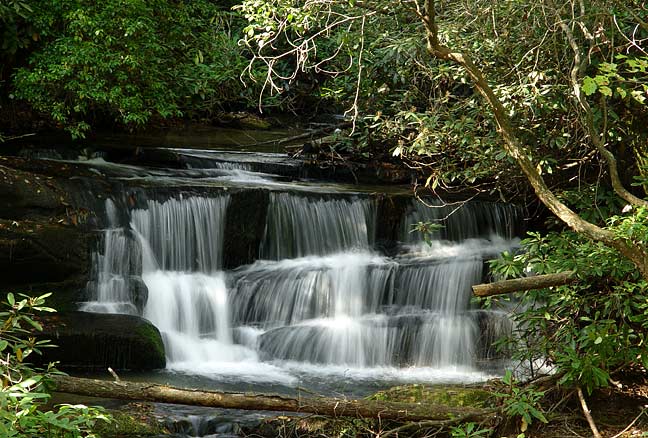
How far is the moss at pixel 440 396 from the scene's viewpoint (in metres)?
6.68

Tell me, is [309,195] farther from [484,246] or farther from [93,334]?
[93,334]

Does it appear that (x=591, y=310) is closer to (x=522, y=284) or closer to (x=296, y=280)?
(x=522, y=284)

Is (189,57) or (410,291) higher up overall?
(189,57)

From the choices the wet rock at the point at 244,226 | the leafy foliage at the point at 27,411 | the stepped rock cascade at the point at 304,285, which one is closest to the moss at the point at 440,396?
the stepped rock cascade at the point at 304,285

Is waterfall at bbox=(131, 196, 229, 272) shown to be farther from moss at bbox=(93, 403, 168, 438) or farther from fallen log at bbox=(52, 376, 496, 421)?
fallen log at bbox=(52, 376, 496, 421)

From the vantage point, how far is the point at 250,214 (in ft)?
36.9

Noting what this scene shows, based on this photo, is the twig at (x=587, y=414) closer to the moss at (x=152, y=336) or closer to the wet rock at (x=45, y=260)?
the moss at (x=152, y=336)

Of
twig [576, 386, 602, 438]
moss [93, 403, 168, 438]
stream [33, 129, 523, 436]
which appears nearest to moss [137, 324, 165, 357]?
stream [33, 129, 523, 436]

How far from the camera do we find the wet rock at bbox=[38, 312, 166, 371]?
8.55 m

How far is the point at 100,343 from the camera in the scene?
28.4 ft

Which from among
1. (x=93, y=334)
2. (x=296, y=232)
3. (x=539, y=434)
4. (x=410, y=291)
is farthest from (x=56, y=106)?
(x=539, y=434)

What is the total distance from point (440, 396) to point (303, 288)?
3995 millimetres

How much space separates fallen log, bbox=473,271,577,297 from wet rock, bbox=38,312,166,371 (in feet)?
14.2

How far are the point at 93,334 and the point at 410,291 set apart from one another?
4.00 meters
